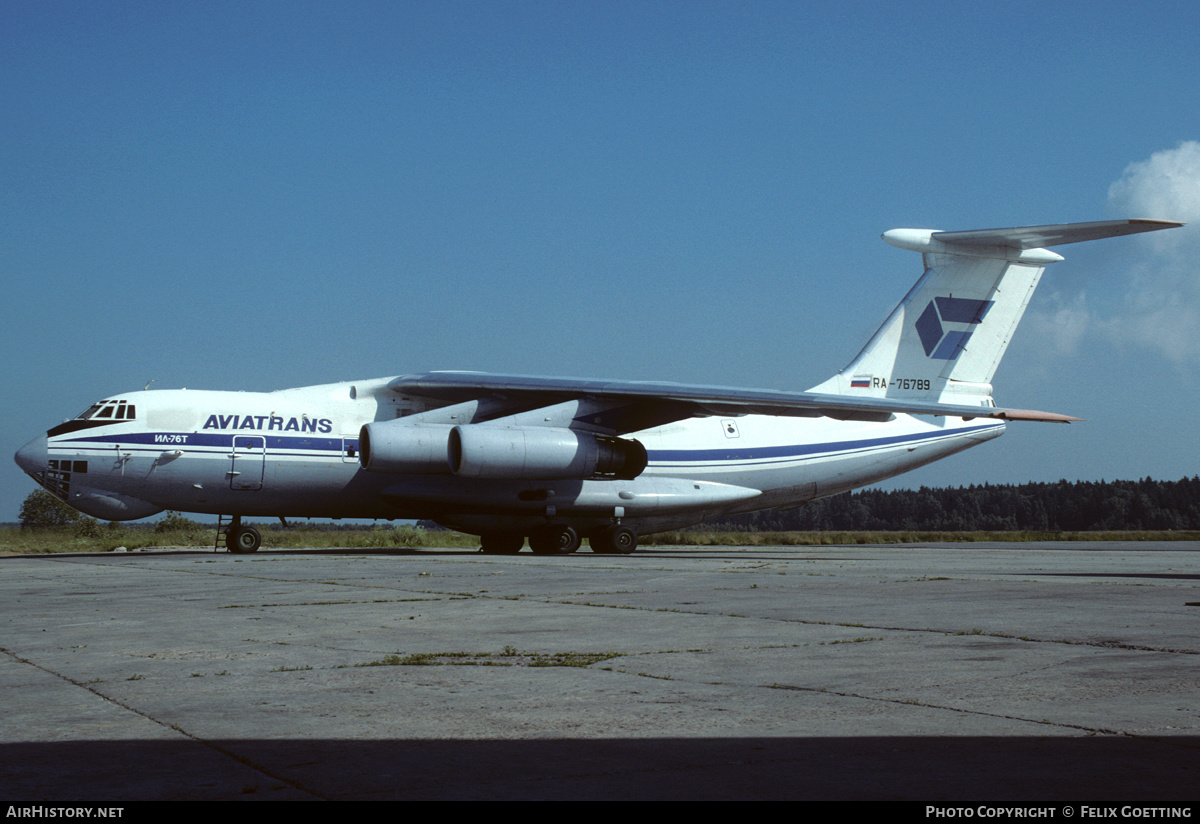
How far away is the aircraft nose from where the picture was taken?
18.1 metres

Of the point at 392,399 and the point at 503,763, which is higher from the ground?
the point at 392,399

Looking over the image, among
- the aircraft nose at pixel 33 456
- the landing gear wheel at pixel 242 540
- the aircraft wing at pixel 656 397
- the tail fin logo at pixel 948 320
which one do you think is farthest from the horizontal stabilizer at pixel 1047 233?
the aircraft nose at pixel 33 456

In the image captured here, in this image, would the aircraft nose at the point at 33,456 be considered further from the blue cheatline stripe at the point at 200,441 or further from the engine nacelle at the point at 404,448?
the engine nacelle at the point at 404,448

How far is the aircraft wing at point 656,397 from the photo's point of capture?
763 inches

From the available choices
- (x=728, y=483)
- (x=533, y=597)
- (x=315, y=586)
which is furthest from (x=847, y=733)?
(x=728, y=483)

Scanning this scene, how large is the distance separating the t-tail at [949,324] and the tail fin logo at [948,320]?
0.02 m

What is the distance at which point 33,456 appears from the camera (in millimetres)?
18172

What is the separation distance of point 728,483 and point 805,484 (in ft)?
6.97

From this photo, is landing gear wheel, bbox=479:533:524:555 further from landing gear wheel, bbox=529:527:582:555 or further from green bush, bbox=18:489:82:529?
green bush, bbox=18:489:82:529

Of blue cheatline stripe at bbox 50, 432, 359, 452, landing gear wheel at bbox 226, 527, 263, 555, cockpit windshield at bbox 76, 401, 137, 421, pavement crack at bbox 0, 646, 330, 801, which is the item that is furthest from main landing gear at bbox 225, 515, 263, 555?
pavement crack at bbox 0, 646, 330, 801

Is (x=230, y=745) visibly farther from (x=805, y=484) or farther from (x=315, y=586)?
(x=805, y=484)

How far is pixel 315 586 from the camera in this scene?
10.7 m

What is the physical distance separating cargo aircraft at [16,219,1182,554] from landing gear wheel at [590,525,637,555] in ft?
0.13
